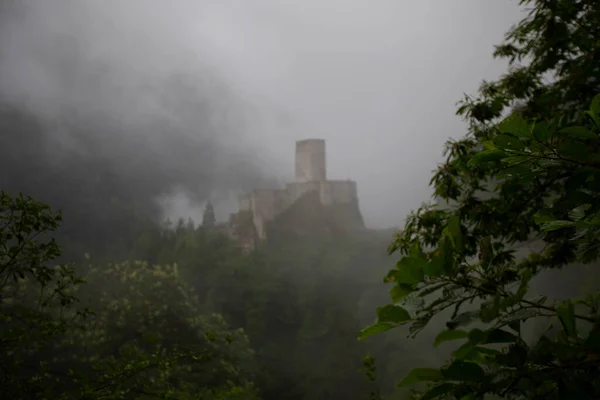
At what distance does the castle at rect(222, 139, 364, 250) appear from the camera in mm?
38375

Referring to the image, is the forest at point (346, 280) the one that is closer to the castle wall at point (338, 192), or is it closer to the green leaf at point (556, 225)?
the green leaf at point (556, 225)

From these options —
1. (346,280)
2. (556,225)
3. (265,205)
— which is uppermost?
(265,205)

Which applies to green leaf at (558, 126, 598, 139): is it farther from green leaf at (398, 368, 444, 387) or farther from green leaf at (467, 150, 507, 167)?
green leaf at (398, 368, 444, 387)

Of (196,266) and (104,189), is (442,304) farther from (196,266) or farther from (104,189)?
(104,189)

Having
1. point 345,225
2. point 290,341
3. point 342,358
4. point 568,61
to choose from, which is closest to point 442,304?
point 568,61

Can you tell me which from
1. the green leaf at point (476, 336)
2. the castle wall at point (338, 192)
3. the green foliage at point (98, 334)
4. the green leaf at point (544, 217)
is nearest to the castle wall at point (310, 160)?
the castle wall at point (338, 192)

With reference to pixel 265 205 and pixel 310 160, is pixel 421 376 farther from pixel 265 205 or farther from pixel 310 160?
pixel 310 160

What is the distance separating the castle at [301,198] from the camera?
38375 mm

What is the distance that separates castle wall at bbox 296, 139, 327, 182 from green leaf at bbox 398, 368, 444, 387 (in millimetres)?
40263

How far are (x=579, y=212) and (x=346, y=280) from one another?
1340 inches

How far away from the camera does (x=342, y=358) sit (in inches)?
842

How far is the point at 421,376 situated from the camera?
60 centimetres

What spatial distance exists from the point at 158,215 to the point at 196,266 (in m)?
11.5

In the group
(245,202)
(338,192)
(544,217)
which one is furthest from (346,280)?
(544,217)
